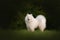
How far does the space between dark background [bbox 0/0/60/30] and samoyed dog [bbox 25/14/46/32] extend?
11cm

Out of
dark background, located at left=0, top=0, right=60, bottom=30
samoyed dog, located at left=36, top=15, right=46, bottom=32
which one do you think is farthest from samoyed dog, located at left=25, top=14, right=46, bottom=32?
dark background, located at left=0, top=0, right=60, bottom=30

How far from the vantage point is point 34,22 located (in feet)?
8.29

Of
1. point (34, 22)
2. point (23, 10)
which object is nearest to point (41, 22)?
point (34, 22)

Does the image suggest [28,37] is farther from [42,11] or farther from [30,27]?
[42,11]

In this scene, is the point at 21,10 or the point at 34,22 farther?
the point at 21,10

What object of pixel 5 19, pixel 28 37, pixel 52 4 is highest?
pixel 52 4

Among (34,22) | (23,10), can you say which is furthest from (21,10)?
(34,22)

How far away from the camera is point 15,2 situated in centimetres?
267

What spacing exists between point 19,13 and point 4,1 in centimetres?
23

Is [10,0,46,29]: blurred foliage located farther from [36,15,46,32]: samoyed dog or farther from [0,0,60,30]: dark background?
[36,15,46,32]: samoyed dog

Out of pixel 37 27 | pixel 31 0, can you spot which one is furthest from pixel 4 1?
pixel 37 27

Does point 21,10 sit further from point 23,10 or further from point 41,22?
point 41,22

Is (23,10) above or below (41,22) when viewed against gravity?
above

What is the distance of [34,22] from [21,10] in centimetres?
26
